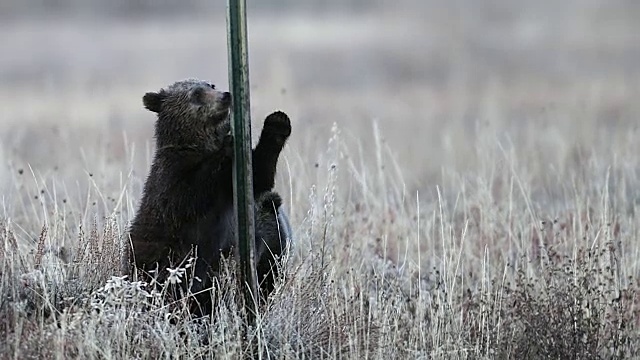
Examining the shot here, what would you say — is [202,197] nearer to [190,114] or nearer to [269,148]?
[269,148]

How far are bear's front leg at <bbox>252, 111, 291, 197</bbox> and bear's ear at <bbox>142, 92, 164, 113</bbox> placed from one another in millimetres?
728

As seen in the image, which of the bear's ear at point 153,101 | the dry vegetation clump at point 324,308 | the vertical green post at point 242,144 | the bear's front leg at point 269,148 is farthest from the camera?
the bear's ear at point 153,101

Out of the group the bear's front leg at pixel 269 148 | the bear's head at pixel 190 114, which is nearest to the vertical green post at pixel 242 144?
the bear's front leg at pixel 269 148

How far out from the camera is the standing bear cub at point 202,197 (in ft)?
19.3

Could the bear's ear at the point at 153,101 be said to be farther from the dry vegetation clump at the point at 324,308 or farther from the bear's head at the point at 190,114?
the dry vegetation clump at the point at 324,308

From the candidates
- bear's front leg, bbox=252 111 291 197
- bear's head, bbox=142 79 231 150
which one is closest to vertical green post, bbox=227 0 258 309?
bear's front leg, bbox=252 111 291 197

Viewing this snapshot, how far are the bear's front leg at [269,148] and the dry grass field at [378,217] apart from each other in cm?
45

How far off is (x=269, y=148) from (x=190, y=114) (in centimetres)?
59

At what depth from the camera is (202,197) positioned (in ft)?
19.3

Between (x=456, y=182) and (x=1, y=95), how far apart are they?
29.8ft

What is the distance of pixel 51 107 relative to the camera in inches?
599

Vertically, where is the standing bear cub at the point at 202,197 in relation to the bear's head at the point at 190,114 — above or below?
below

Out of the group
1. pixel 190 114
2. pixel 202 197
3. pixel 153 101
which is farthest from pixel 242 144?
pixel 153 101

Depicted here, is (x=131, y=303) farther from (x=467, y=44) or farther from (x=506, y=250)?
(x=467, y=44)
